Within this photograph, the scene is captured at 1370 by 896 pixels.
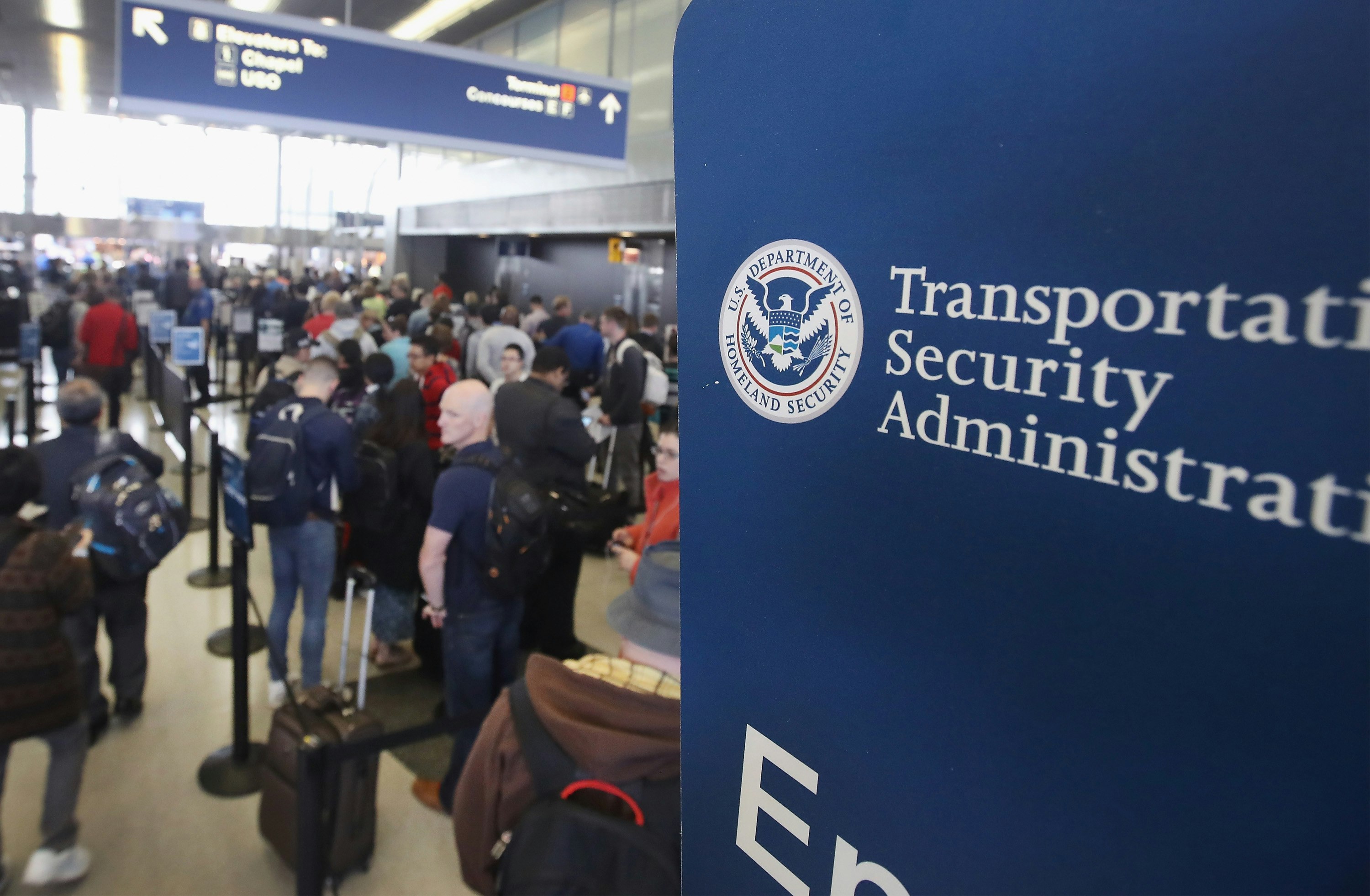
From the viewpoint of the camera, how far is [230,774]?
3693 millimetres

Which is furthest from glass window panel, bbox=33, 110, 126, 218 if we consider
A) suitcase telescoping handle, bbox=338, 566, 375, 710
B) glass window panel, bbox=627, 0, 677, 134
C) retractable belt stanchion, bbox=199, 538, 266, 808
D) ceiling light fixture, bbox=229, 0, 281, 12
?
retractable belt stanchion, bbox=199, 538, 266, 808

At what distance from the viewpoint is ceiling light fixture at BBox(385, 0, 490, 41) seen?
12211mm

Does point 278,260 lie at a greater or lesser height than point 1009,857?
greater

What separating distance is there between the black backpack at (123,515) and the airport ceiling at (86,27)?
29.6 ft

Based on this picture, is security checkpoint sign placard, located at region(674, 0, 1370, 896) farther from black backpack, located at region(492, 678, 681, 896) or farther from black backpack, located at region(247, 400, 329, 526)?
black backpack, located at region(247, 400, 329, 526)

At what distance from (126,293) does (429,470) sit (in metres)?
17.3

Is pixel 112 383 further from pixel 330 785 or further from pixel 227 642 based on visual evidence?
pixel 330 785

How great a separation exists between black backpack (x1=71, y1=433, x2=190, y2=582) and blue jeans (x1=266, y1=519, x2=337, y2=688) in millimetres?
548

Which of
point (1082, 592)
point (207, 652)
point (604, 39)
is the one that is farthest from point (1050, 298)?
point (604, 39)

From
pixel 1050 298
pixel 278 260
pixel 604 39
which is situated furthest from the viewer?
pixel 278 260

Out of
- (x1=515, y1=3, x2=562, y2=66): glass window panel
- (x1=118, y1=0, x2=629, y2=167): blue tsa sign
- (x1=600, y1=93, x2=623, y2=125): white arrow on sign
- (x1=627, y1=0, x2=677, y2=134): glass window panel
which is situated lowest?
(x1=118, y1=0, x2=629, y2=167): blue tsa sign

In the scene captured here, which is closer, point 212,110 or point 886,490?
point 886,490

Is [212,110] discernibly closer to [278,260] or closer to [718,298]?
[718,298]

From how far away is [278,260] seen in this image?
21.7 meters
